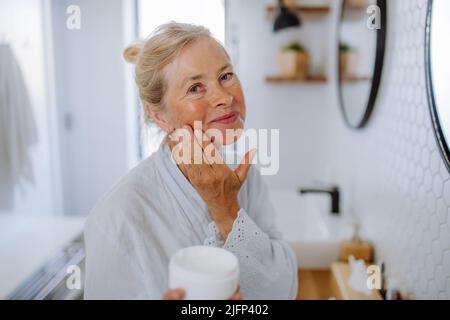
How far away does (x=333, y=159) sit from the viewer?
110 centimetres

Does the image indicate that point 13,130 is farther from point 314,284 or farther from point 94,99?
point 314,284

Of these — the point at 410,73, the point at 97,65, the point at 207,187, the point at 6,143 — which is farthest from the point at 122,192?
the point at 410,73

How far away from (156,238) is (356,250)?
514mm

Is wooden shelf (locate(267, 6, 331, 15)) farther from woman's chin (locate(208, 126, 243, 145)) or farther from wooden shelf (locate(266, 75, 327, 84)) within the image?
woman's chin (locate(208, 126, 243, 145))

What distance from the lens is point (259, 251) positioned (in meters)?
0.56

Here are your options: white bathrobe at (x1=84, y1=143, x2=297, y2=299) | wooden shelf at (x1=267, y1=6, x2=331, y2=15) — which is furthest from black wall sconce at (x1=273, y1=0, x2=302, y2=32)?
white bathrobe at (x1=84, y1=143, x2=297, y2=299)

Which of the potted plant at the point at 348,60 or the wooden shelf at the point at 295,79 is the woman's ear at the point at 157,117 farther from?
the potted plant at the point at 348,60

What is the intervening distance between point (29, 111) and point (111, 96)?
0.20 m

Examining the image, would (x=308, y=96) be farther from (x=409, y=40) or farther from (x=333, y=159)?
(x=409, y=40)

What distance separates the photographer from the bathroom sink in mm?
921

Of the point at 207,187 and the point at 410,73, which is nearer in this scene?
the point at 207,187

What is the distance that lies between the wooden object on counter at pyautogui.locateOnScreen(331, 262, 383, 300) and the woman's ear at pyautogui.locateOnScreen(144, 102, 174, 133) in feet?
1.49

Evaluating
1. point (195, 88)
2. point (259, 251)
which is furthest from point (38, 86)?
point (259, 251)
